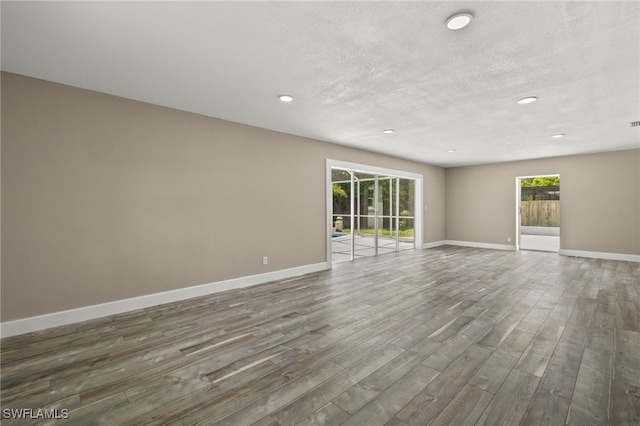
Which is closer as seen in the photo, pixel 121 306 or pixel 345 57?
pixel 345 57

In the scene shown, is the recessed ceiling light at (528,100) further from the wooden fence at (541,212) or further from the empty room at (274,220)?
the wooden fence at (541,212)

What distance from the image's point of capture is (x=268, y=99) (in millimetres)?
3461

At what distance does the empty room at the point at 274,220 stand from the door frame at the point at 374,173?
0.33 ft

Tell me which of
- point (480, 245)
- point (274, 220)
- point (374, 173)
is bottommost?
point (480, 245)

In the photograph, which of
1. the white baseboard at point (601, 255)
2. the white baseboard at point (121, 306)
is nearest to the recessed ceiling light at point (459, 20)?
the white baseboard at point (121, 306)

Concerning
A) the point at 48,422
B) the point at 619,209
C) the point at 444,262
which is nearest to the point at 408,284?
the point at 444,262

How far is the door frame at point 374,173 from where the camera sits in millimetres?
5637

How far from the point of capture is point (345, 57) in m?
2.49

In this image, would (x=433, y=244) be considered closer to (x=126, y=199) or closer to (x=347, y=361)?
(x=347, y=361)

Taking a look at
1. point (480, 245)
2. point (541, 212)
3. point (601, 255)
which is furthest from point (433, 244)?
point (541, 212)

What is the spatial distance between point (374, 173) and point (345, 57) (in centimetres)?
462

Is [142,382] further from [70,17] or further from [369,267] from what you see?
[369,267]

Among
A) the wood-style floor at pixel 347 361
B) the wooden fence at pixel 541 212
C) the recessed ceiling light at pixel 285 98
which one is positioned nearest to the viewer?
the wood-style floor at pixel 347 361

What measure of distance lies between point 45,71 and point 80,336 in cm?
263
